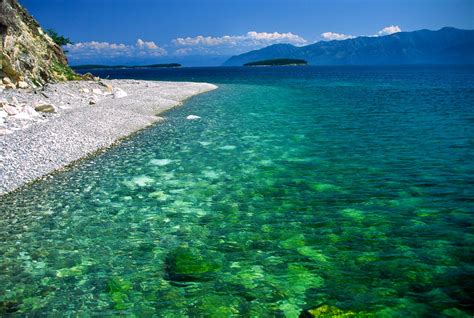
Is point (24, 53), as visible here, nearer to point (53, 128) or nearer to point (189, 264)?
point (53, 128)

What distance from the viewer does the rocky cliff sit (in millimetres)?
45625

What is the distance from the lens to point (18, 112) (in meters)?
32.3

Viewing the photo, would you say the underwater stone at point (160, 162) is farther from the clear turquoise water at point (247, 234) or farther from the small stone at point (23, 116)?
the small stone at point (23, 116)

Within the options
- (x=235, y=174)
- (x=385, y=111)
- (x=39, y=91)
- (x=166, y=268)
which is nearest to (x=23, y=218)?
(x=166, y=268)

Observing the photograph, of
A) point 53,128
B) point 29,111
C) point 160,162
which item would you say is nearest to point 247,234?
point 160,162

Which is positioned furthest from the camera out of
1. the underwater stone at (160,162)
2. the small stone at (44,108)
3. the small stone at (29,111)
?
the small stone at (44,108)

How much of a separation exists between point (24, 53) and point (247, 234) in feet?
159

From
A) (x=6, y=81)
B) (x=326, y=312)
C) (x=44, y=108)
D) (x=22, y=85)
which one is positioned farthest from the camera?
(x=22, y=85)

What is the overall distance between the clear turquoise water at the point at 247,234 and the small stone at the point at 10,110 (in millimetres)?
12421

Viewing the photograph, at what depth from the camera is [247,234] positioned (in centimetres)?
1326

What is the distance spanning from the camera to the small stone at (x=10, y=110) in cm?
3153

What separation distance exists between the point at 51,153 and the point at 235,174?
11403 mm

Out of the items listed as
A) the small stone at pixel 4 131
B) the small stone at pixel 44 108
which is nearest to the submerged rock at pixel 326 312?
the small stone at pixel 4 131

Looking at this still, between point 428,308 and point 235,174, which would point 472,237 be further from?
point 235,174
